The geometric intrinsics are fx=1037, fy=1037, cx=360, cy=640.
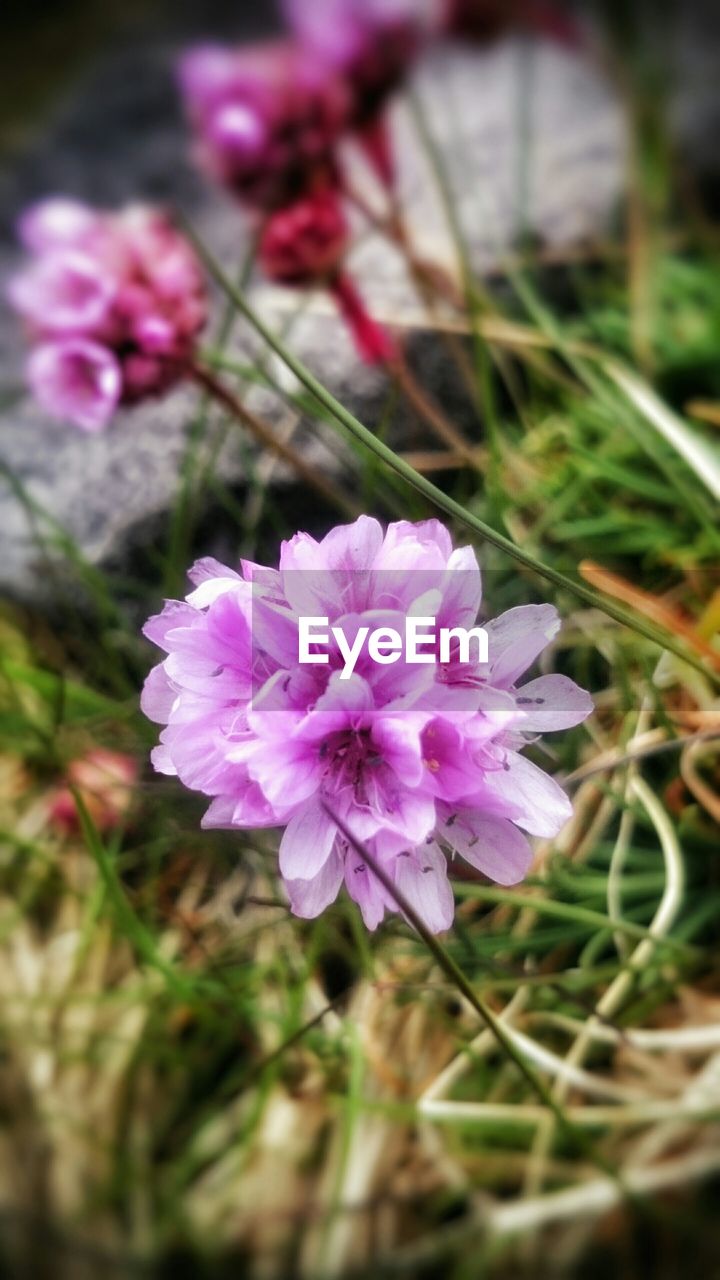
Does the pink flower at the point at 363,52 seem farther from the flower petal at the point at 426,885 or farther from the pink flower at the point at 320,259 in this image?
the flower petal at the point at 426,885

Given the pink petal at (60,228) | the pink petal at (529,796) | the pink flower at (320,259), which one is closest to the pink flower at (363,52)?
the pink flower at (320,259)

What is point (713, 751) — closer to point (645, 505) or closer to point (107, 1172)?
point (645, 505)

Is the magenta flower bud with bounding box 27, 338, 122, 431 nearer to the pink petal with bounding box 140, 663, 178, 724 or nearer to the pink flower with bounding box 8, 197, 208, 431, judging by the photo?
the pink flower with bounding box 8, 197, 208, 431

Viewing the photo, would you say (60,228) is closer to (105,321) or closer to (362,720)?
(105,321)

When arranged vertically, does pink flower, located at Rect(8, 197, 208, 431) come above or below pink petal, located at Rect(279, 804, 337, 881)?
above

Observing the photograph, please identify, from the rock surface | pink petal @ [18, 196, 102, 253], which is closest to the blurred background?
the rock surface
